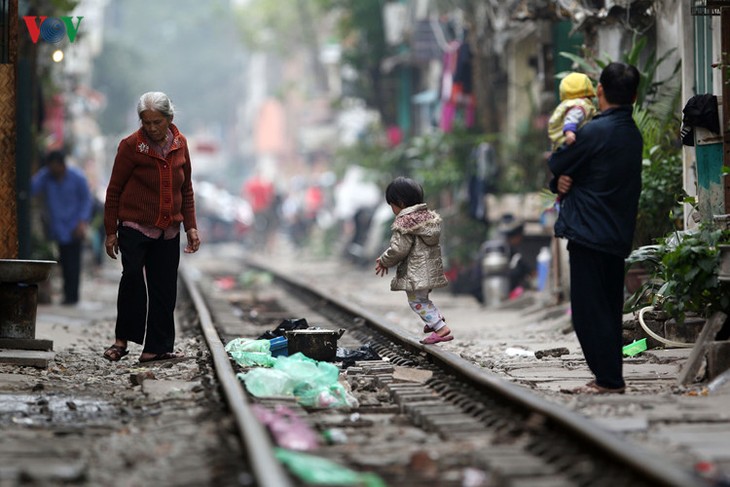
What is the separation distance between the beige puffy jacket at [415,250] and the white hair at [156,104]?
187 cm

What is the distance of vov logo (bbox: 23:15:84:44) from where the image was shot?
11.0m

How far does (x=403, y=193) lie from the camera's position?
970 cm

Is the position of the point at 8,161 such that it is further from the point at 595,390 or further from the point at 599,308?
the point at 595,390

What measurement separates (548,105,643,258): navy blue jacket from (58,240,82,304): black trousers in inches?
383

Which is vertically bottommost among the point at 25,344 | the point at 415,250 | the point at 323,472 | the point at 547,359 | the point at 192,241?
the point at 547,359

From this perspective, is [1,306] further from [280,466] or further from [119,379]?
[280,466]

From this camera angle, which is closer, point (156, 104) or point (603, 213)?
point (603, 213)

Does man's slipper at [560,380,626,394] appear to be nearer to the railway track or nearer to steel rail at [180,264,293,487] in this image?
the railway track

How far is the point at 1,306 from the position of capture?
10.1 metres

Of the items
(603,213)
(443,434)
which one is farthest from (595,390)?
(443,434)

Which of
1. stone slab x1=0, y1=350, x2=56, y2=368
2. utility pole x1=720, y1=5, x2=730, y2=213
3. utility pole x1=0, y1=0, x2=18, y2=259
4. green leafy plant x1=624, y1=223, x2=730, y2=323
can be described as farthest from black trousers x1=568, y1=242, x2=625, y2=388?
utility pole x1=0, y1=0, x2=18, y2=259

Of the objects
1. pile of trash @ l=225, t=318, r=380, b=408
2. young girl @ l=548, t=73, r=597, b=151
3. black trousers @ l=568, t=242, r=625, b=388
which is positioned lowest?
pile of trash @ l=225, t=318, r=380, b=408

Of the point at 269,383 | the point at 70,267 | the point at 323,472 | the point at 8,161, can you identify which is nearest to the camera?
the point at 323,472

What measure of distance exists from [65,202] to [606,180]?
386 inches
